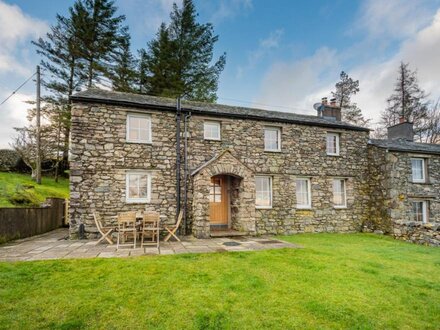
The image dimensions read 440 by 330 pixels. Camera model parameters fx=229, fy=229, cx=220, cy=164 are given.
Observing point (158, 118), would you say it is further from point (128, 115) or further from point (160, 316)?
point (160, 316)

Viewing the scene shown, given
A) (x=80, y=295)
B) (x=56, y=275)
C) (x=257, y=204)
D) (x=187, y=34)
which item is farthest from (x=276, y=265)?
(x=187, y=34)

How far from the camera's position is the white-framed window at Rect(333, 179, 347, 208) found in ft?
40.3

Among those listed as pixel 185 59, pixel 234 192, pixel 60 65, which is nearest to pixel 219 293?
pixel 234 192

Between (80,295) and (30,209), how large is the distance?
7.28 metres

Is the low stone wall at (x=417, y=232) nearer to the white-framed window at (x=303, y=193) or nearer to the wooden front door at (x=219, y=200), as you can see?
the white-framed window at (x=303, y=193)

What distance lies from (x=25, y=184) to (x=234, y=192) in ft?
39.1

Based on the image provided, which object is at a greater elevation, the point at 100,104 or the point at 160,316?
the point at 100,104

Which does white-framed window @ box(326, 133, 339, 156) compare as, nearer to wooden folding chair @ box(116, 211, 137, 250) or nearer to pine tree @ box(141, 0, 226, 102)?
wooden folding chair @ box(116, 211, 137, 250)

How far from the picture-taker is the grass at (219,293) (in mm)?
3150

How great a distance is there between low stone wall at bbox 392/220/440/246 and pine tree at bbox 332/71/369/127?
1885 cm

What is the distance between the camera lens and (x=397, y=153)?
1202 cm

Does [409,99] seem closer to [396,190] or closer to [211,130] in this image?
[396,190]

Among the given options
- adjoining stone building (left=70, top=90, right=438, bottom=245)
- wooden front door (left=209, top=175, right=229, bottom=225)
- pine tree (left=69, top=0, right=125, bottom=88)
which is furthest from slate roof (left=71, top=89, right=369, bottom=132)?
pine tree (left=69, top=0, right=125, bottom=88)

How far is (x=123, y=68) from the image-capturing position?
19188mm
